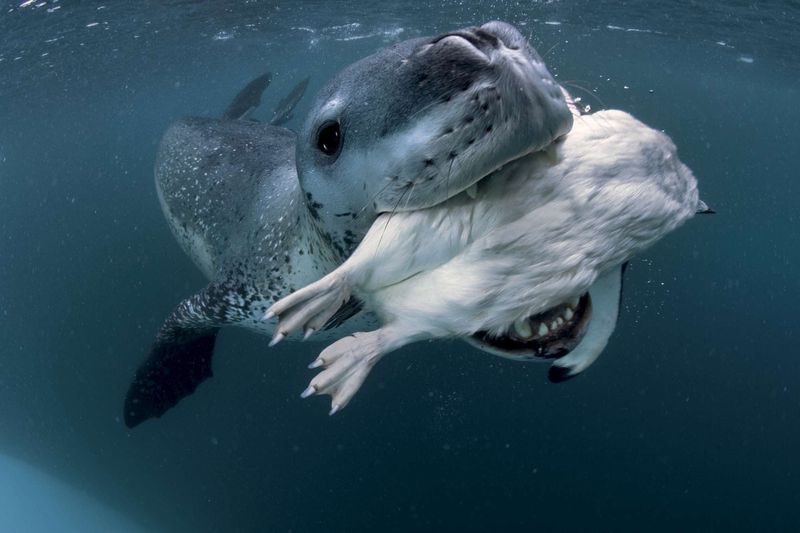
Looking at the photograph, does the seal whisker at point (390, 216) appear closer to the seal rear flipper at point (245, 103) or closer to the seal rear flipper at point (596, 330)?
the seal rear flipper at point (596, 330)

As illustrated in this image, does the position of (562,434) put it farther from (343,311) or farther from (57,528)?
(57,528)

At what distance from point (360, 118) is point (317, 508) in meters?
9.91

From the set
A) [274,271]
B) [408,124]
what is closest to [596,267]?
[408,124]


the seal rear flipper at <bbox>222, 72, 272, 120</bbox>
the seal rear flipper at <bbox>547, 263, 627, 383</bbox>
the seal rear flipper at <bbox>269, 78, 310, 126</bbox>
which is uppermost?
the seal rear flipper at <bbox>547, 263, 627, 383</bbox>

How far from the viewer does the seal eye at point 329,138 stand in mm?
2456

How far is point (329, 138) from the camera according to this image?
2535mm

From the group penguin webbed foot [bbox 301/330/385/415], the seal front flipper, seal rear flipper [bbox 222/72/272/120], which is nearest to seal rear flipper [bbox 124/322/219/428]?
the seal front flipper

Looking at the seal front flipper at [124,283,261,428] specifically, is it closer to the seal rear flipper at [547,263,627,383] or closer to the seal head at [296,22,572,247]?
the seal head at [296,22,572,247]

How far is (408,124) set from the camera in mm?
1958

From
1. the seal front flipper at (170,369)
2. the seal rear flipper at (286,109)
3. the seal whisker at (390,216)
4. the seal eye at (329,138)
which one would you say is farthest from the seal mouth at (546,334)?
the seal rear flipper at (286,109)

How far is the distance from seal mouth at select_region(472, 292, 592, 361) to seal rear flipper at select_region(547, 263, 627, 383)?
286 mm

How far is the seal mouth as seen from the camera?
2137mm

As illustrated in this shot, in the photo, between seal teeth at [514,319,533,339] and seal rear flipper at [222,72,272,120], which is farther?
seal rear flipper at [222,72,272,120]

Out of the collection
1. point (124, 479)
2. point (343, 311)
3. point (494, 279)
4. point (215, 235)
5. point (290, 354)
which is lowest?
point (124, 479)
